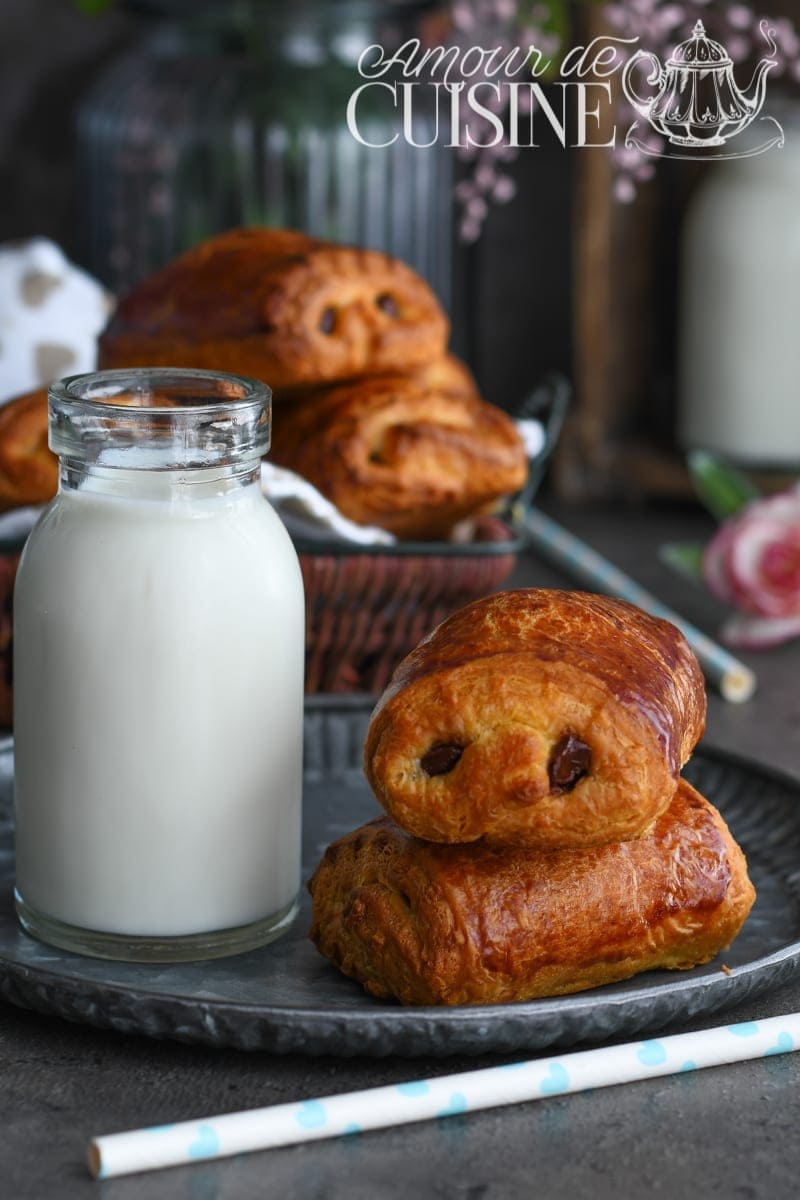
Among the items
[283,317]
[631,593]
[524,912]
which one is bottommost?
[631,593]

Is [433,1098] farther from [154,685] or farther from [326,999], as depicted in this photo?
[154,685]

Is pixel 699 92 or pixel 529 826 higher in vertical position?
pixel 699 92

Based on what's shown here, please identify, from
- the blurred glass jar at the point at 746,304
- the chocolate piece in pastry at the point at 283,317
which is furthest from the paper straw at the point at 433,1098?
the blurred glass jar at the point at 746,304

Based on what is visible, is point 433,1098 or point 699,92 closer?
point 433,1098

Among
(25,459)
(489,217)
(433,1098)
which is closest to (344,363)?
(25,459)

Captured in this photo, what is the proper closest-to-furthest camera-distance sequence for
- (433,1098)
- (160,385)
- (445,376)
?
1. (433,1098)
2. (160,385)
3. (445,376)

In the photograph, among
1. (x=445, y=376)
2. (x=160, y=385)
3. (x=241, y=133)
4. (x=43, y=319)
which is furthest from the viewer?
(x=241, y=133)

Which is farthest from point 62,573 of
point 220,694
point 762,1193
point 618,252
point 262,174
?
point 618,252
